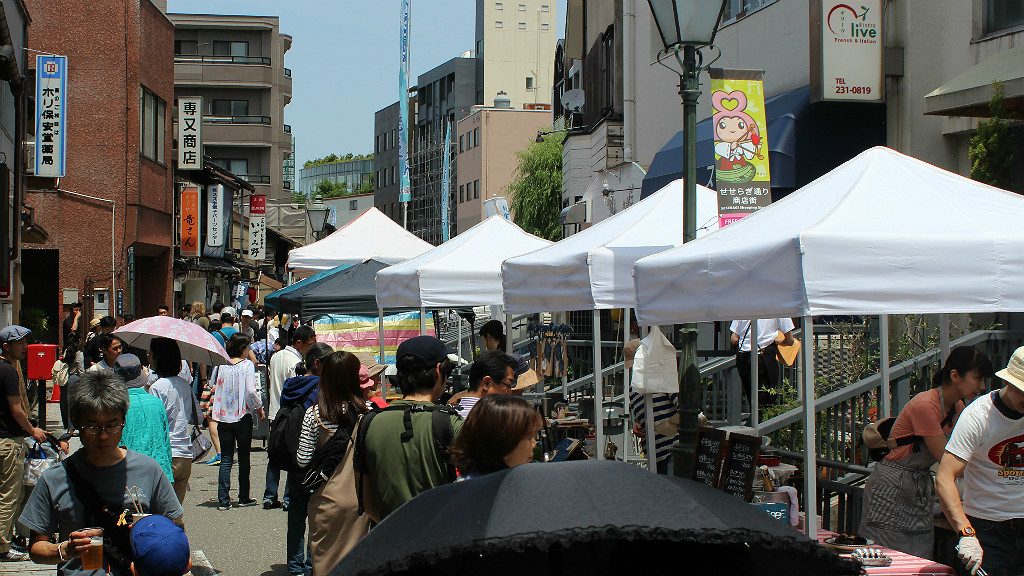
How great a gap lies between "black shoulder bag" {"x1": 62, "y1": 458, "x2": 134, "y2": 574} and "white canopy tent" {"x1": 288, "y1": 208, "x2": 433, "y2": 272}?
51.5 ft

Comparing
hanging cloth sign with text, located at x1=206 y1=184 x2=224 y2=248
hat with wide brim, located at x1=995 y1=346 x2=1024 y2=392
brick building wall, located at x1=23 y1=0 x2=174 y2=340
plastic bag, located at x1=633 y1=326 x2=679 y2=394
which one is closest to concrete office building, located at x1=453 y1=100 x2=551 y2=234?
hanging cloth sign with text, located at x1=206 y1=184 x2=224 y2=248

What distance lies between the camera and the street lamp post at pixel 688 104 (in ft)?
25.5

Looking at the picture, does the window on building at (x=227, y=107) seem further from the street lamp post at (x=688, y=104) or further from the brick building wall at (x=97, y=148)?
the street lamp post at (x=688, y=104)

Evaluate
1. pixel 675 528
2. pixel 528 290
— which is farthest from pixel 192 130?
pixel 675 528

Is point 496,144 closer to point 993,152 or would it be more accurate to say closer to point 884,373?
point 993,152

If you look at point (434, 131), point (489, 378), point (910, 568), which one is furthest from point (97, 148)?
point (434, 131)

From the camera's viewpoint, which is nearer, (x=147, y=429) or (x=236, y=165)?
(x=147, y=429)

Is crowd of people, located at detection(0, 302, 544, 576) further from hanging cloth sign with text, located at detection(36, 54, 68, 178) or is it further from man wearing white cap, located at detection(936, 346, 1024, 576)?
hanging cloth sign with text, located at detection(36, 54, 68, 178)

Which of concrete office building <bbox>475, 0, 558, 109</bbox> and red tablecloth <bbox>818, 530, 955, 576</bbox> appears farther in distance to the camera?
concrete office building <bbox>475, 0, 558, 109</bbox>

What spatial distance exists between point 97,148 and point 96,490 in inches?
1112

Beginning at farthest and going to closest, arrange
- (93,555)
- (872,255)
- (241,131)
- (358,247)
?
(241,131)
(358,247)
(872,255)
(93,555)

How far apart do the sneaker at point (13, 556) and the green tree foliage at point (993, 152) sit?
1009 cm

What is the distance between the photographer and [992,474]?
5.79 meters

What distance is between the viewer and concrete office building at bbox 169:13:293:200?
63.7m
